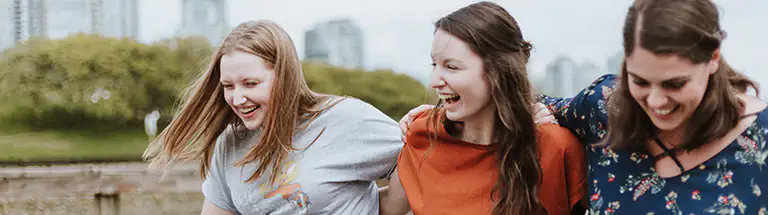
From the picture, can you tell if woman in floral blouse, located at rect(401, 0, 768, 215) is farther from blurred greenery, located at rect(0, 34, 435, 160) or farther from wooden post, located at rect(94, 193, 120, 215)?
blurred greenery, located at rect(0, 34, 435, 160)

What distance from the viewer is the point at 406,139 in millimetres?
2992

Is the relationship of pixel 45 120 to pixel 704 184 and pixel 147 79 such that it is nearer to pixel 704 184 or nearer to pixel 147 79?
pixel 147 79

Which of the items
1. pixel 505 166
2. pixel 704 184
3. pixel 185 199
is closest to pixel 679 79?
pixel 704 184

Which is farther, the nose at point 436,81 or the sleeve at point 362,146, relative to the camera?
the sleeve at point 362,146

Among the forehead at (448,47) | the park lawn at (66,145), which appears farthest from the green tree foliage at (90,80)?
the forehead at (448,47)

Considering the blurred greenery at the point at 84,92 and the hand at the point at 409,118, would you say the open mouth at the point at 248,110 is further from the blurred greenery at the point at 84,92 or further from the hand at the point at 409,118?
the blurred greenery at the point at 84,92

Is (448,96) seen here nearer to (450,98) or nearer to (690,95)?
(450,98)

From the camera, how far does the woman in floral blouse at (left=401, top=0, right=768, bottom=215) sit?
6.39ft

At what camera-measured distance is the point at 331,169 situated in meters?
3.04

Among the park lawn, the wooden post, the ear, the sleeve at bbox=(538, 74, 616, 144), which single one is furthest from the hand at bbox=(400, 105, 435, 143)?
the park lawn

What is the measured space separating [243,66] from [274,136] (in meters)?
0.34

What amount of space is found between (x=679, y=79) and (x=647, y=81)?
0.10 metres

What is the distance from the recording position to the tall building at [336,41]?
69562mm

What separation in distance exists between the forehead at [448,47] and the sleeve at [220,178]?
1264 mm
